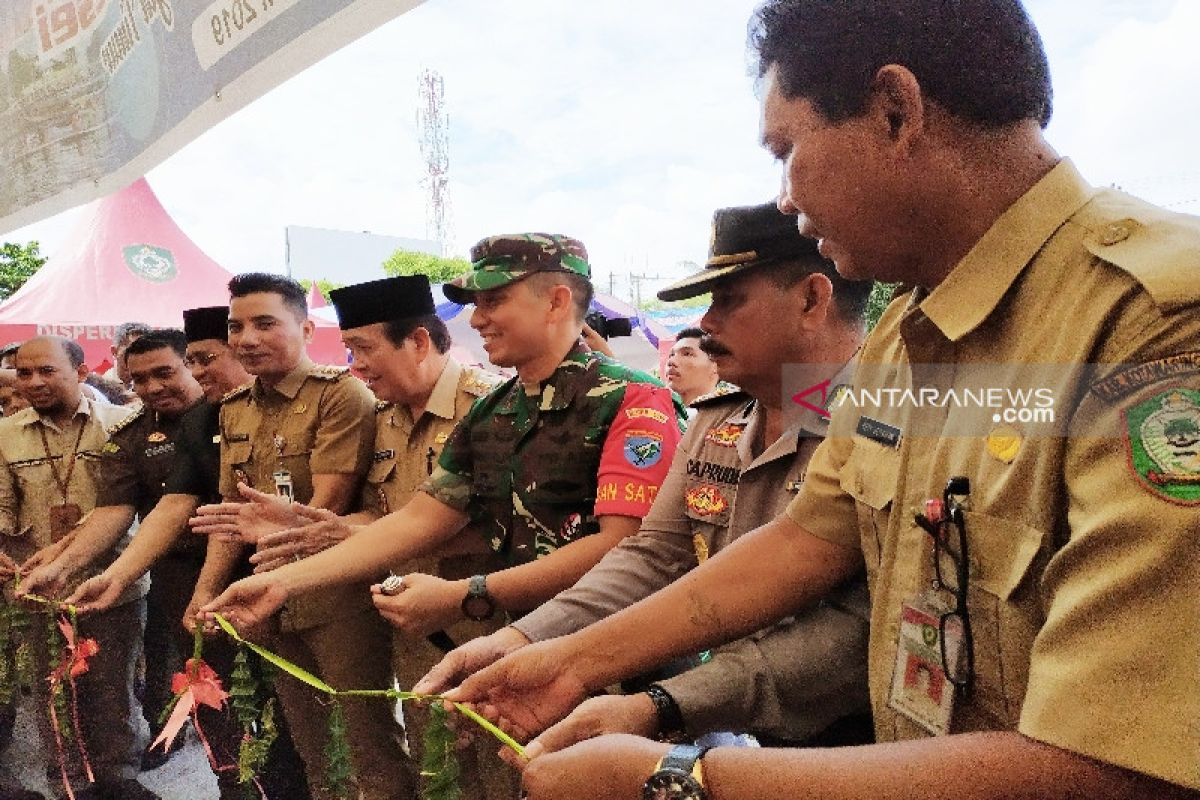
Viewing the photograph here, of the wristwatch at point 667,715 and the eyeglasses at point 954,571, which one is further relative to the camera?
the wristwatch at point 667,715

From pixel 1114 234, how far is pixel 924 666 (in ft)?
1.98

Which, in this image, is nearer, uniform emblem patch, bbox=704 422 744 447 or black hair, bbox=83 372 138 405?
uniform emblem patch, bbox=704 422 744 447

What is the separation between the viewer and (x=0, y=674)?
3.79 metres

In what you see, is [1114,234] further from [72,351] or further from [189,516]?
[72,351]

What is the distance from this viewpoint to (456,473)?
2.81 metres

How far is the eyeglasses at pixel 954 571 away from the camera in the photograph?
100 cm

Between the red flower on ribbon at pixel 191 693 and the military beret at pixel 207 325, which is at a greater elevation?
the military beret at pixel 207 325

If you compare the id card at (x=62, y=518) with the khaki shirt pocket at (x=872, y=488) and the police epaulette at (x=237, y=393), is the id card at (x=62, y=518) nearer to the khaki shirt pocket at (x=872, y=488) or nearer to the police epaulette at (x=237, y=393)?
the police epaulette at (x=237, y=393)

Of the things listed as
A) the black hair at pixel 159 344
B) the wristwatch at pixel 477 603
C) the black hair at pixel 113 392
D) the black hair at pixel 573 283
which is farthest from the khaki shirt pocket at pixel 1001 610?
the black hair at pixel 113 392

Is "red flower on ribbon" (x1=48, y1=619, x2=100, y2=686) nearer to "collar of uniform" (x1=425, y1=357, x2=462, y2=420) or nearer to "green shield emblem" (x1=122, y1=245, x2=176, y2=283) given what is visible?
"collar of uniform" (x1=425, y1=357, x2=462, y2=420)

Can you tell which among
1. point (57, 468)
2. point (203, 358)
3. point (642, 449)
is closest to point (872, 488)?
point (642, 449)

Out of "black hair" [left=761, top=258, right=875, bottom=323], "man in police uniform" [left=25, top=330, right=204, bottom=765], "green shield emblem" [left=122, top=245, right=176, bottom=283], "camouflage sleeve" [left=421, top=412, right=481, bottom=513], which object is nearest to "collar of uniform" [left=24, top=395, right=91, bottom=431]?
"man in police uniform" [left=25, top=330, right=204, bottom=765]

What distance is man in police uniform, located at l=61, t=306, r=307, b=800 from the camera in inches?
141

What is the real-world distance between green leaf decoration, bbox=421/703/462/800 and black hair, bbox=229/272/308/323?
8.52ft
